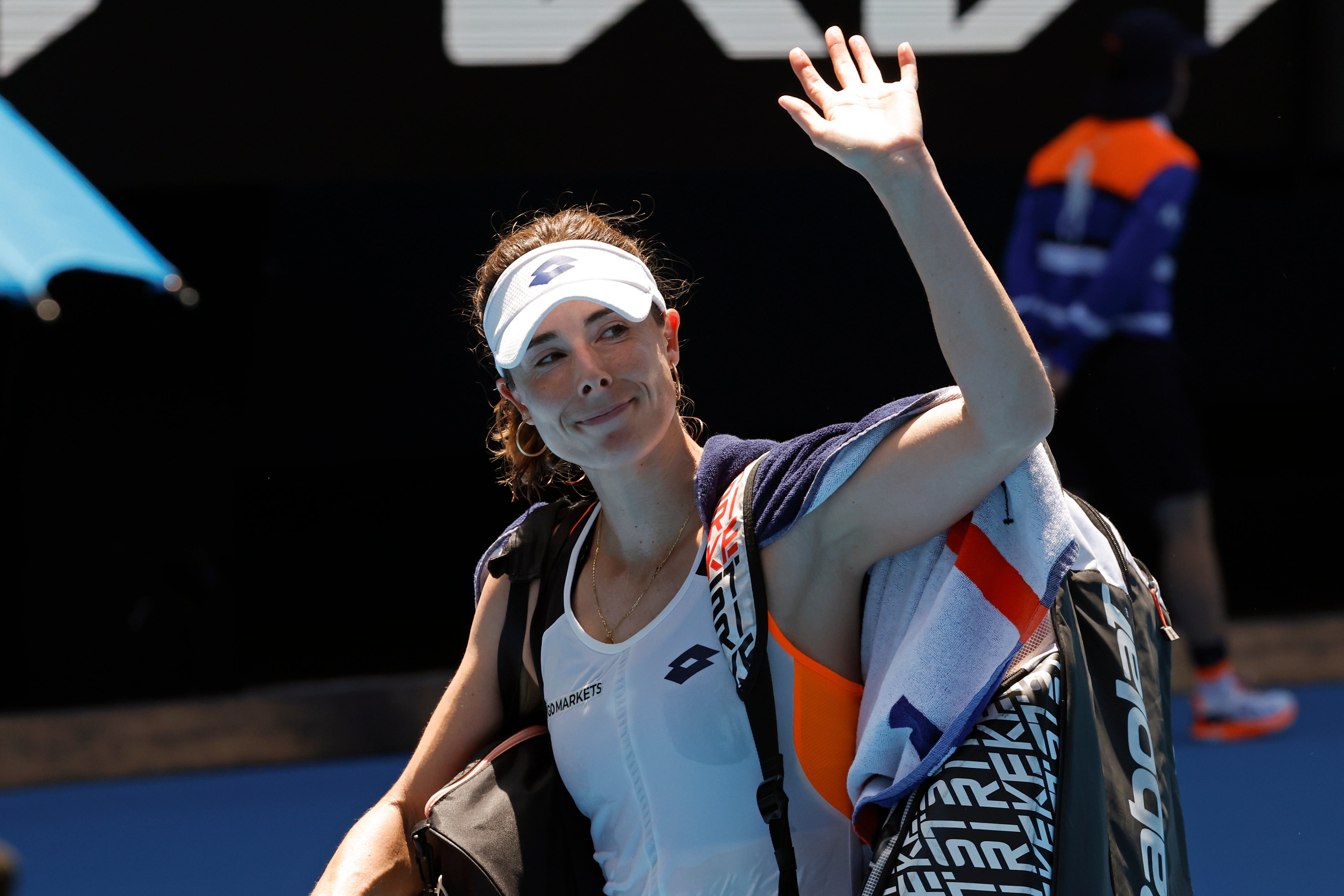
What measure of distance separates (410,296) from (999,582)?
4000mm

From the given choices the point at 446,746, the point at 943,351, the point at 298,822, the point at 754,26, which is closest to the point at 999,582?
the point at 943,351

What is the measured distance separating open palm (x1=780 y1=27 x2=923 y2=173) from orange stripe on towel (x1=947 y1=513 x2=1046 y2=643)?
42cm

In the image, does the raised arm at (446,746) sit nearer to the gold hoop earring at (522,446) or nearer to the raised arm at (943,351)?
the gold hoop earring at (522,446)

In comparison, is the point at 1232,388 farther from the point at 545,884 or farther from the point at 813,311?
the point at 545,884

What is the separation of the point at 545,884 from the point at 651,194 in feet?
11.9

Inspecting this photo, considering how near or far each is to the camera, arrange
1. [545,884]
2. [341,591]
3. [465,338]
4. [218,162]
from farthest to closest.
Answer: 1. [341,591]
2. [465,338]
3. [218,162]
4. [545,884]

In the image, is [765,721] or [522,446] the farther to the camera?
[522,446]

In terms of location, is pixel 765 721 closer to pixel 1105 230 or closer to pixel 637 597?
pixel 637 597

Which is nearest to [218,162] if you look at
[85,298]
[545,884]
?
[85,298]

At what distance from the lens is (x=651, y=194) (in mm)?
5152

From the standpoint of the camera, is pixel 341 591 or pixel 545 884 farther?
pixel 341 591

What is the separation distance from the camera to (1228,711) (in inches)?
172

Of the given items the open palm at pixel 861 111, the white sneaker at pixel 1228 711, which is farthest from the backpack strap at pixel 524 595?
the white sneaker at pixel 1228 711

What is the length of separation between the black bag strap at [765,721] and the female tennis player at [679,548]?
→ 28 mm
